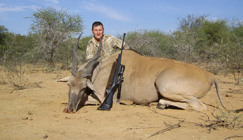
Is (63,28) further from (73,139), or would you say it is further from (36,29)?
(73,139)

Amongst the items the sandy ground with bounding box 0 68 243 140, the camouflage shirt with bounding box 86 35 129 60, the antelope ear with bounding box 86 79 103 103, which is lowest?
the sandy ground with bounding box 0 68 243 140

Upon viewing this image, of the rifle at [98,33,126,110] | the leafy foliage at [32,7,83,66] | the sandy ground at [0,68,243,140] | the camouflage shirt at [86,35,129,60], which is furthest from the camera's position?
the leafy foliage at [32,7,83,66]

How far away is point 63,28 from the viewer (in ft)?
32.8

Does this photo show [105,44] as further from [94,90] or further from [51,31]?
[51,31]

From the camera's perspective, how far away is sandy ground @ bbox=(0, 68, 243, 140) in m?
2.77

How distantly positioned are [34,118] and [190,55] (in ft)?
23.9

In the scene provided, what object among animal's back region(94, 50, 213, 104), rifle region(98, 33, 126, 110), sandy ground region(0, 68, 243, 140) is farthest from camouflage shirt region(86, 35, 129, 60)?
sandy ground region(0, 68, 243, 140)

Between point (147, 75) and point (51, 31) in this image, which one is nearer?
point (147, 75)

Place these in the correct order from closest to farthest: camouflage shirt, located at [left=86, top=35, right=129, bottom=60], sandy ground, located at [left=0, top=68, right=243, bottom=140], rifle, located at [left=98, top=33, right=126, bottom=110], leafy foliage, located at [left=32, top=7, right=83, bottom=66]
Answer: sandy ground, located at [left=0, top=68, right=243, bottom=140] → rifle, located at [left=98, top=33, right=126, bottom=110] → camouflage shirt, located at [left=86, top=35, right=129, bottom=60] → leafy foliage, located at [left=32, top=7, right=83, bottom=66]

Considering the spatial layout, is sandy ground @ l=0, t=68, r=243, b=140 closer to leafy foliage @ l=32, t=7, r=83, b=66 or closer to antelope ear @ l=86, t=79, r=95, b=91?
antelope ear @ l=86, t=79, r=95, b=91

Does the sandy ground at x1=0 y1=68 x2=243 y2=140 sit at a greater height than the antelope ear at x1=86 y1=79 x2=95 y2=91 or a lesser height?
lesser

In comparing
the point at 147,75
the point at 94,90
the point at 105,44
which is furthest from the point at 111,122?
the point at 105,44

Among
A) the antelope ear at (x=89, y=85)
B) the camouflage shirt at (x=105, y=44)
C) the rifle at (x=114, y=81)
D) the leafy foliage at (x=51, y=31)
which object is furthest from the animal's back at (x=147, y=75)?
the leafy foliage at (x=51, y=31)

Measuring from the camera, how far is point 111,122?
10.8 ft
